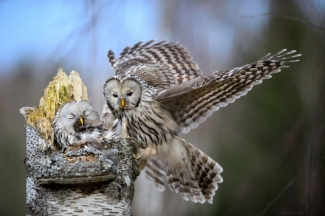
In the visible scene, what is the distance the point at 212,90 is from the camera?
4.01 m

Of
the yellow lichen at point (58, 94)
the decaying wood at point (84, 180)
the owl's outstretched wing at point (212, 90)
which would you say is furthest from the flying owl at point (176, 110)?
the decaying wood at point (84, 180)

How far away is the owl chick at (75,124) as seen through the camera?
3607 millimetres

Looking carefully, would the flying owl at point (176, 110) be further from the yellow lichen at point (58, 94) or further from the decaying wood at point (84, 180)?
the decaying wood at point (84, 180)

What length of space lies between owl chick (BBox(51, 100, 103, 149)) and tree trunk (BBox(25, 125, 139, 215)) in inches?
Result: 25.7

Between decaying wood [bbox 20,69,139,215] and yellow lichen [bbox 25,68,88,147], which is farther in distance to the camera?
yellow lichen [bbox 25,68,88,147]

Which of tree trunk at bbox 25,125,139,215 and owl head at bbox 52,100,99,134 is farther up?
owl head at bbox 52,100,99,134

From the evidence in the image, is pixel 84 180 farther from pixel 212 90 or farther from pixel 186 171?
pixel 186 171

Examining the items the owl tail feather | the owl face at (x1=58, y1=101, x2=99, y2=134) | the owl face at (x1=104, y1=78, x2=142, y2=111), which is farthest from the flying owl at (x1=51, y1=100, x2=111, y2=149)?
the owl tail feather

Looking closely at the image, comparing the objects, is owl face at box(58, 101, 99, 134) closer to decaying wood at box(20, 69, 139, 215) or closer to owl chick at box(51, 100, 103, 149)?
owl chick at box(51, 100, 103, 149)

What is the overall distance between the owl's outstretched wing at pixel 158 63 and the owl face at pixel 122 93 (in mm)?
312

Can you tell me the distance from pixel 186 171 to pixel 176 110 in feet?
1.59

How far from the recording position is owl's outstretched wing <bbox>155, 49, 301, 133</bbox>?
12.2 ft

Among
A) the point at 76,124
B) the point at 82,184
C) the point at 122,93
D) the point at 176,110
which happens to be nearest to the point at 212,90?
the point at 176,110

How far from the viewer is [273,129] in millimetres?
5363
